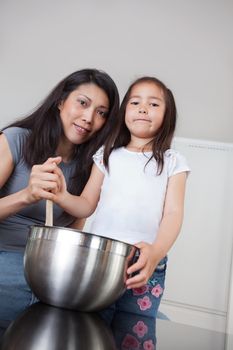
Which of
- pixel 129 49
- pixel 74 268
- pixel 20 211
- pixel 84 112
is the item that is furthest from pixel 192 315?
pixel 74 268

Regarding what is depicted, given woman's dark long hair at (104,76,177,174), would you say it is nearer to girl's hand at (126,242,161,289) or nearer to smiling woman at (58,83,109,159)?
smiling woman at (58,83,109,159)

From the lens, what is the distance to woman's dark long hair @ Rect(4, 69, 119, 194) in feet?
3.73

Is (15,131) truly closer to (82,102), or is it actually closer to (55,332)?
(82,102)

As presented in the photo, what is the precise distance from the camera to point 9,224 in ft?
3.78

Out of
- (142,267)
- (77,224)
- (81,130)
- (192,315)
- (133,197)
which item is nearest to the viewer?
(142,267)

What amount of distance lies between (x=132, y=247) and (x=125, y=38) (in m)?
2.11

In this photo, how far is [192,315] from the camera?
2.07 m

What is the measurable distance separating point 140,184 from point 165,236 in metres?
0.20

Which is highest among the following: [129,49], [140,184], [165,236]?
[129,49]

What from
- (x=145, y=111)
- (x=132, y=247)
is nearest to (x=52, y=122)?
(x=145, y=111)

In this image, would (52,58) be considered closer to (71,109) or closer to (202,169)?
(202,169)

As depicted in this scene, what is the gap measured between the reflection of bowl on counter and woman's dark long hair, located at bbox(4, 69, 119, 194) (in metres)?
0.63

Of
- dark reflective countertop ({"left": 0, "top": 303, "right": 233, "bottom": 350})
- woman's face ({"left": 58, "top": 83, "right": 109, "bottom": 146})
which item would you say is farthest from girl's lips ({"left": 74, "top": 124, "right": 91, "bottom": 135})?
dark reflective countertop ({"left": 0, "top": 303, "right": 233, "bottom": 350})

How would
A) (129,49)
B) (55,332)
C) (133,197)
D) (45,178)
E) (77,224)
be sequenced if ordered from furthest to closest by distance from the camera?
(129,49)
(77,224)
(133,197)
(45,178)
(55,332)
